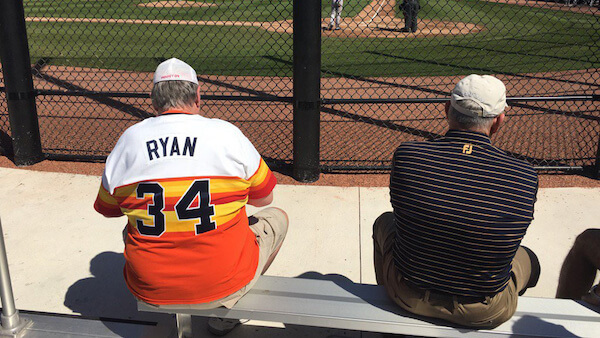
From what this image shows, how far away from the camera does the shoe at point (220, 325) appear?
2998 mm

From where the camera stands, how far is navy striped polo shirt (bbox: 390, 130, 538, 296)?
218 centimetres

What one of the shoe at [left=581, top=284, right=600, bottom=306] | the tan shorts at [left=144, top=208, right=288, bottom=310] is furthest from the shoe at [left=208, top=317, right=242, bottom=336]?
the shoe at [left=581, top=284, right=600, bottom=306]

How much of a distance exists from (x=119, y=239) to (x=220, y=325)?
1.47 metres

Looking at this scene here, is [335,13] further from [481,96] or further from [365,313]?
[365,313]

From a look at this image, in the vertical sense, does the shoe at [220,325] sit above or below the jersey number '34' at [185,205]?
below

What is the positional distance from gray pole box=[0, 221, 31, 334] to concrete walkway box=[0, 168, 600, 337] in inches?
27.9

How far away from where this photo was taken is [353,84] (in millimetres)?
8953

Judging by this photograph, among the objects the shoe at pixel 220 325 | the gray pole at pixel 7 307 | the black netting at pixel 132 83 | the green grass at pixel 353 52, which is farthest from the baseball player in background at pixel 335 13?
the gray pole at pixel 7 307

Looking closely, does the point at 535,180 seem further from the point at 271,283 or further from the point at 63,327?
the point at 63,327

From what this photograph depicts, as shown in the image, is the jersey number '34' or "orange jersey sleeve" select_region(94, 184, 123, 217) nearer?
the jersey number '34'

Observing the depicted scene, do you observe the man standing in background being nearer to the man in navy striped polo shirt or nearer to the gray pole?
the man in navy striped polo shirt

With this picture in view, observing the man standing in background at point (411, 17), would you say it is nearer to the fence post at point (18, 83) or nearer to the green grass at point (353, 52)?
the green grass at point (353, 52)

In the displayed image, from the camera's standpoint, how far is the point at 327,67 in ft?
33.7

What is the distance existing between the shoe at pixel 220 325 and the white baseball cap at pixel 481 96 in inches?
66.5
